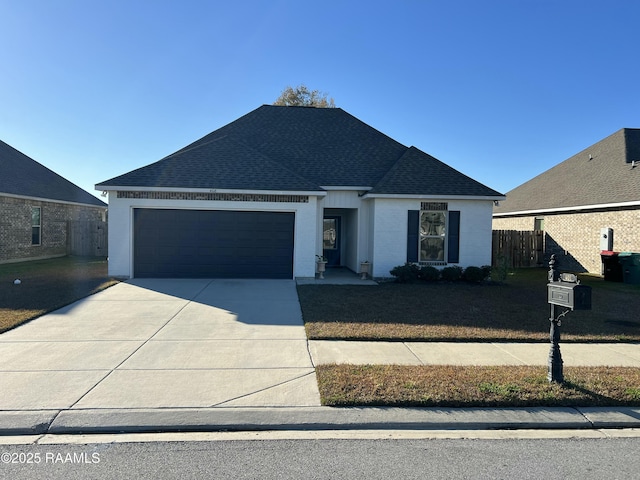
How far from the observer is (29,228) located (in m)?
19.1

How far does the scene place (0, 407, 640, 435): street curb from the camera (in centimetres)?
394

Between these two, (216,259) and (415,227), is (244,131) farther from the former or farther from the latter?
(415,227)

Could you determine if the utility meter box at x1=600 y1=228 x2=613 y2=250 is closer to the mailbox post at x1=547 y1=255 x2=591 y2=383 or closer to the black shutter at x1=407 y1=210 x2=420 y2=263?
the black shutter at x1=407 y1=210 x2=420 y2=263

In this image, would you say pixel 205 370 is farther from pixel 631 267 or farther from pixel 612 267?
pixel 612 267

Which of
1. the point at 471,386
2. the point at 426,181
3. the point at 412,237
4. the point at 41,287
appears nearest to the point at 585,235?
the point at 426,181

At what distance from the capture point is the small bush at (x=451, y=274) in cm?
1338

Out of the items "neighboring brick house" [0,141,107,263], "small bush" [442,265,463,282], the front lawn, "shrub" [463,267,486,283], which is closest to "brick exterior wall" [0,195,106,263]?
"neighboring brick house" [0,141,107,263]

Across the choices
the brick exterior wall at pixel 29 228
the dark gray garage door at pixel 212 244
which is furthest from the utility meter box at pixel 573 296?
the brick exterior wall at pixel 29 228

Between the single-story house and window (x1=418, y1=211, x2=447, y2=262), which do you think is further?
window (x1=418, y1=211, x2=447, y2=262)

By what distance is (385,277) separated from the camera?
550 inches

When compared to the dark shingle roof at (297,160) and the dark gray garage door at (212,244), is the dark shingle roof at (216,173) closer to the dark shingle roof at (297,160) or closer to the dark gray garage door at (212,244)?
the dark shingle roof at (297,160)

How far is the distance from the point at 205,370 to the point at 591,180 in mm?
19750

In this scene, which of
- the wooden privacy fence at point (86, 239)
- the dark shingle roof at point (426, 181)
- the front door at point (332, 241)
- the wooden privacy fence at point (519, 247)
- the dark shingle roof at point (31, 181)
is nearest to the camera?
the dark shingle roof at point (426, 181)

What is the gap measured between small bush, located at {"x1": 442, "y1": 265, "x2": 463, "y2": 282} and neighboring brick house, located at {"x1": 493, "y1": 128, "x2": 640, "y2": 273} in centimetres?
719
